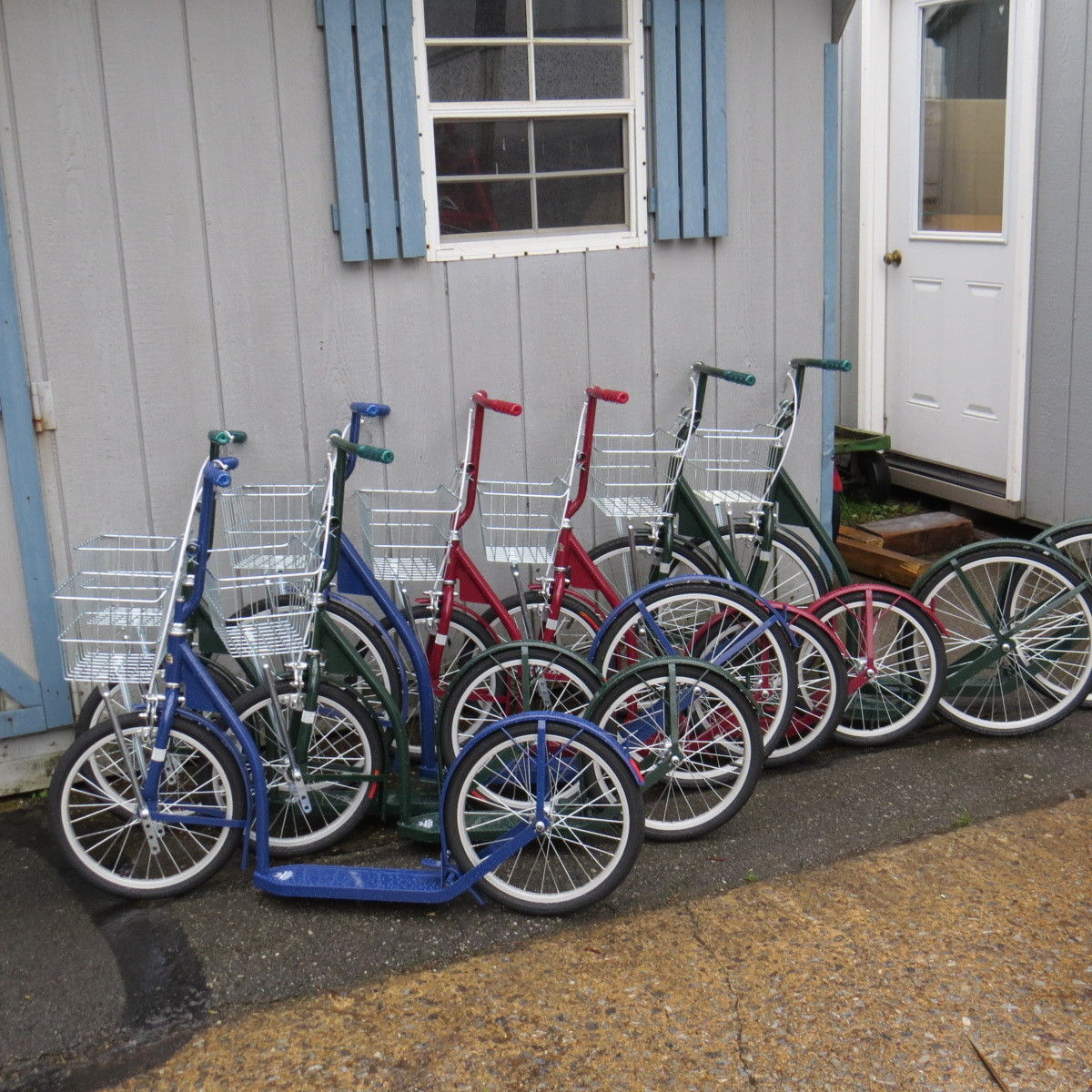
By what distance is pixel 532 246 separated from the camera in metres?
4.35

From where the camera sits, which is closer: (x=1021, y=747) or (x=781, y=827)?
(x=781, y=827)

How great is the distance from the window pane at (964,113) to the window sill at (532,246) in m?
2.53

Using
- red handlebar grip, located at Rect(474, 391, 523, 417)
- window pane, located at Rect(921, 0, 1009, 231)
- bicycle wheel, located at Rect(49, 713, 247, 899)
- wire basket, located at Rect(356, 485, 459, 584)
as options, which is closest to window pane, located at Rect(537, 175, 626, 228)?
red handlebar grip, located at Rect(474, 391, 523, 417)

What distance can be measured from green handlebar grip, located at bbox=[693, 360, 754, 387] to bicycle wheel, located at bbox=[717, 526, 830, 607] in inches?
22.1

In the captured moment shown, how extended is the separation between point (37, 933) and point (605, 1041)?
156 cm

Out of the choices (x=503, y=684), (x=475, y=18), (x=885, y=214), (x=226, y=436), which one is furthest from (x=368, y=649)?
(x=885, y=214)

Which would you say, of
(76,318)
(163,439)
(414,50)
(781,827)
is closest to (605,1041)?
(781,827)

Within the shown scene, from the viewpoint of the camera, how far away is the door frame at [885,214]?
575 cm

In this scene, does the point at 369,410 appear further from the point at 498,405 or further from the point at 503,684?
the point at 503,684

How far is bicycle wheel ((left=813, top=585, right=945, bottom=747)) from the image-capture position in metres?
4.17

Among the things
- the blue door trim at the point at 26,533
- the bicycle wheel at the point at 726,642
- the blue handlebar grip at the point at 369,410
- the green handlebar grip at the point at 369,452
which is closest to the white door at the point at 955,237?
the bicycle wheel at the point at 726,642

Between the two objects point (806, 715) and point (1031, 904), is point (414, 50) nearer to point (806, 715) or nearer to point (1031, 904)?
point (806, 715)

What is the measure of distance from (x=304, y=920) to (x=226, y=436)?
1.34 m

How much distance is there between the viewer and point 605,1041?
9.38 feet
